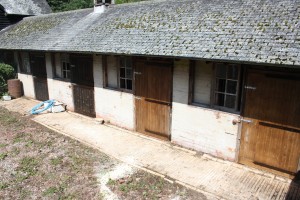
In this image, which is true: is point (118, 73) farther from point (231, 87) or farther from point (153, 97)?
point (231, 87)

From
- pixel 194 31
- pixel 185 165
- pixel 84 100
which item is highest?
pixel 194 31

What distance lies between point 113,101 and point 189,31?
430 cm

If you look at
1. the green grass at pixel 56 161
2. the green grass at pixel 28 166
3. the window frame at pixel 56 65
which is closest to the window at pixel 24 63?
the window frame at pixel 56 65

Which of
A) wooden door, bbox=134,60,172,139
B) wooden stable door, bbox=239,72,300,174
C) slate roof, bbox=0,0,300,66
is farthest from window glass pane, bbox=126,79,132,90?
wooden stable door, bbox=239,72,300,174

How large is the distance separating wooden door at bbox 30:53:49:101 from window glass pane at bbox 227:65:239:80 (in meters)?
10.2

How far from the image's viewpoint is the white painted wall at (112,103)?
991 centimetres

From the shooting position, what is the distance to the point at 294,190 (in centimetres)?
609

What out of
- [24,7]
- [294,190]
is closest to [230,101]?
[294,190]

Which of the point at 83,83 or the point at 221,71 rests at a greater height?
the point at 221,71

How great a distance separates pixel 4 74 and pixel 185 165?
13.5 m

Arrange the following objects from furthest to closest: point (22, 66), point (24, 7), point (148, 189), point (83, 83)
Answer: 1. point (24, 7)
2. point (22, 66)
3. point (83, 83)
4. point (148, 189)

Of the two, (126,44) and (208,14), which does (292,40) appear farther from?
(126,44)

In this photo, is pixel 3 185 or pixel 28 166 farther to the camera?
pixel 28 166

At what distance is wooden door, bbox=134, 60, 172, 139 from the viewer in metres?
8.59
